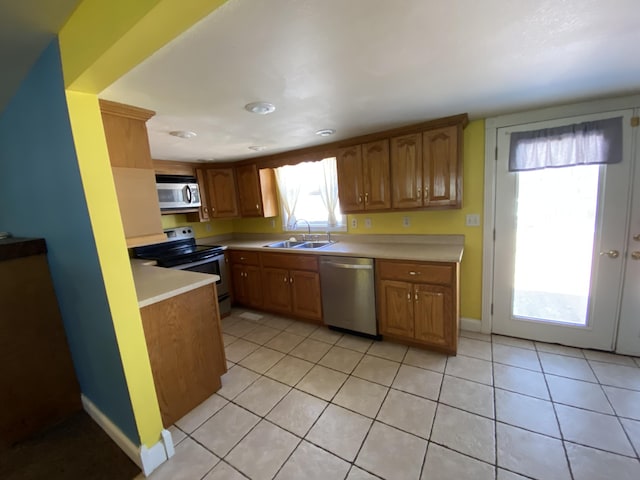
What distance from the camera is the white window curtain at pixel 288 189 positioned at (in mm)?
3516

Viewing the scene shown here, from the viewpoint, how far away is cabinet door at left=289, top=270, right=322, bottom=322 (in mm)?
2898

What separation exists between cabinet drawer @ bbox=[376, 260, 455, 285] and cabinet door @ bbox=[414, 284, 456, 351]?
63 millimetres

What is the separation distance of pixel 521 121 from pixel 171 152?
3342 mm

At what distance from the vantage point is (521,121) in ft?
7.28

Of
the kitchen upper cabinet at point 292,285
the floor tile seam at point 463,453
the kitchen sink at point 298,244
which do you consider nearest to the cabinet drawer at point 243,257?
the kitchen upper cabinet at point 292,285

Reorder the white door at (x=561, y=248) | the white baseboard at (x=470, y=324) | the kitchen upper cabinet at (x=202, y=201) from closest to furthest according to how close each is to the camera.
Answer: the white door at (x=561, y=248) < the white baseboard at (x=470, y=324) < the kitchen upper cabinet at (x=202, y=201)

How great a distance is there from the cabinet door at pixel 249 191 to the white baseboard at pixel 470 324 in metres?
2.75

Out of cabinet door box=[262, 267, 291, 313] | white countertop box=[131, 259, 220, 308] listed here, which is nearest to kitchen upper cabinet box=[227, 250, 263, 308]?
cabinet door box=[262, 267, 291, 313]

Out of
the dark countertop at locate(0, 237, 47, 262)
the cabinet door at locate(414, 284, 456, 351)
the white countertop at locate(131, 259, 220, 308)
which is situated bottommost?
the cabinet door at locate(414, 284, 456, 351)

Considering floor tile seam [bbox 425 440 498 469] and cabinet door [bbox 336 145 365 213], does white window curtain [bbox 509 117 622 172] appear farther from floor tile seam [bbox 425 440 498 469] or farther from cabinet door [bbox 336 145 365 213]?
floor tile seam [bbox 425 440 498 469]

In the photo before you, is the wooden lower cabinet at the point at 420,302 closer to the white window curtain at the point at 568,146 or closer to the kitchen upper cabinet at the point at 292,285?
the kitchen upper cabinet at the point at 292,285

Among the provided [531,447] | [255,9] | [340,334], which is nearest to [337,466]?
[531,447]

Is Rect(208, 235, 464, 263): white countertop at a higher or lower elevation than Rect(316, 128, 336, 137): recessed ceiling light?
lower

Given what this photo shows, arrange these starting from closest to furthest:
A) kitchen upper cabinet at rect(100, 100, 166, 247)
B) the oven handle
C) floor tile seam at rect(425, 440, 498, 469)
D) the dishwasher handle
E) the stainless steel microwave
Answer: floor tile seam at rect(425, 440, 498, 469)
kitchen upper cabinet at rect(100, 100, 166, 247)
the dishwasher handle
the oven handle
the stainless steel microwave
